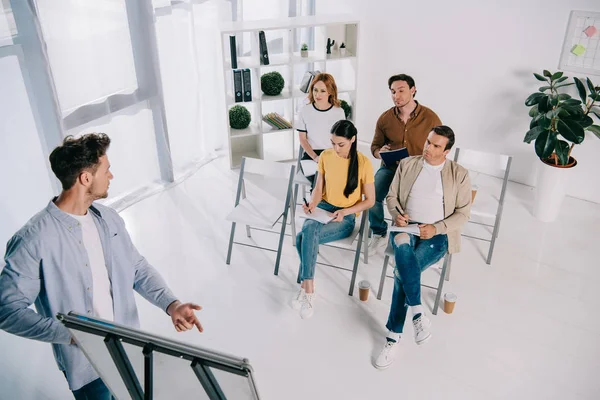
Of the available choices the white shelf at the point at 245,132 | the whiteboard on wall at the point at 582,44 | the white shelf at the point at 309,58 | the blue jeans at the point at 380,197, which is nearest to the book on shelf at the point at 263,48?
the white shelf at the point at 309,58

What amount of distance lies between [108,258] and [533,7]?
4235mm

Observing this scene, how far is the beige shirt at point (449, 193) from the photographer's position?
332 centimetres

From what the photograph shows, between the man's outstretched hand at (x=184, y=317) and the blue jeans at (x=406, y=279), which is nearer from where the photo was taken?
the man's outstretched hand at (x=184, y=317)

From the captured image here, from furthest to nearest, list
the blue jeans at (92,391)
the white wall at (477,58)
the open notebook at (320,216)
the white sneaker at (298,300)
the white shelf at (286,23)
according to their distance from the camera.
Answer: the white shelf at (286,23), the white wall at (477,58), the white sneaker at (298,300), the open notebook at (320,216), the blue jeans at (92,391)

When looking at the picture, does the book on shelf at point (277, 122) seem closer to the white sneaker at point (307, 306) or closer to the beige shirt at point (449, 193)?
the beige shirt at point (449, 193)

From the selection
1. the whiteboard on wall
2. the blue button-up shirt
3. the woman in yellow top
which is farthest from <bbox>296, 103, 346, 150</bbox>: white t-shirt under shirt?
the blue button-up shirt

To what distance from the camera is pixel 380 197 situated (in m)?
4.07

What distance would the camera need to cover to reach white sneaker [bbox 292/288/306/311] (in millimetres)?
3613

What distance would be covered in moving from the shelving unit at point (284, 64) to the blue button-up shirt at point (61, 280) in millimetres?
3188

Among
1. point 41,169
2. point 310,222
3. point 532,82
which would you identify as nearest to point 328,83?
point 310,222

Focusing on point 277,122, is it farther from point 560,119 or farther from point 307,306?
point 560,119

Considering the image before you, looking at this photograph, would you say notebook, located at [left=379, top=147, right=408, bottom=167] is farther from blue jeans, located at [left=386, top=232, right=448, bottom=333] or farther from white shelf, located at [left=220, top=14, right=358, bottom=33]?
white shelf, located at [left=220, top=14, right=358, bottom=33]

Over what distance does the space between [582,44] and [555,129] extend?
2.83 feet

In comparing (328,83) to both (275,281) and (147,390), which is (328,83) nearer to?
(275,281)
